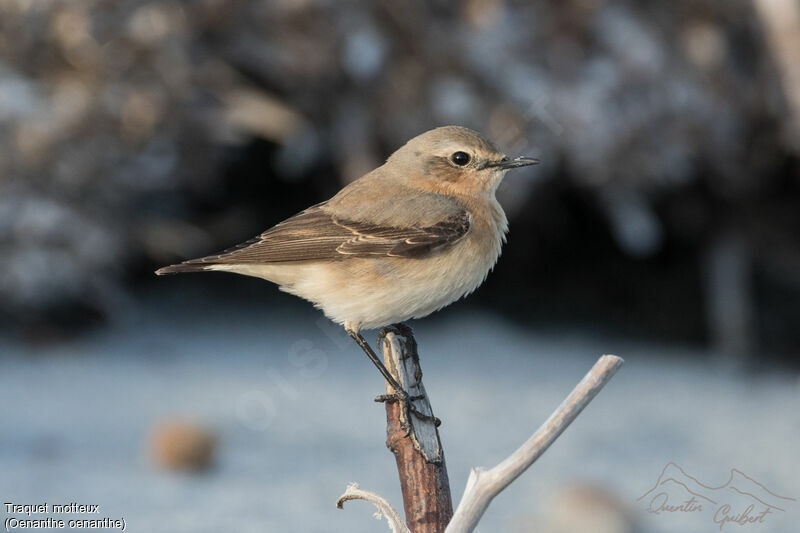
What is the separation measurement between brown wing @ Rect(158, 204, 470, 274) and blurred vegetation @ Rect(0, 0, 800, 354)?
2423mm

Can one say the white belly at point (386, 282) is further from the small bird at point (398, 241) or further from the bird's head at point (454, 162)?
the bird's head at point (454, 162)

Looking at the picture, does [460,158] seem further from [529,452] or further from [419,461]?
[529,452]

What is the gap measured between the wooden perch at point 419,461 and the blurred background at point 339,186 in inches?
87.6

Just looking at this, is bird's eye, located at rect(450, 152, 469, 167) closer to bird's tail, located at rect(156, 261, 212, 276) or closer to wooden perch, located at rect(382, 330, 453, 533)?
wooden perch, located at rect(382, 330, 453, 533)

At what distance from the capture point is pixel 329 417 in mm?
5664

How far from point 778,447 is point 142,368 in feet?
12.3

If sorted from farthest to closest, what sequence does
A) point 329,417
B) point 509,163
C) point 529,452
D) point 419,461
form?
1. point 329,417
2. point 509,163
3. point 419,461
4. point 529,452

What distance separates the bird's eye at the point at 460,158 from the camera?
2971 mm

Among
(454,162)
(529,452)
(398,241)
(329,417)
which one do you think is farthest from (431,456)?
(329,417)

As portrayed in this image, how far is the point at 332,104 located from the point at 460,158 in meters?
2.99

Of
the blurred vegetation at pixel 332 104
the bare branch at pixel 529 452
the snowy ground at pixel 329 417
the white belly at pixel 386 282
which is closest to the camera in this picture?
the bare branch at pixel 529 452

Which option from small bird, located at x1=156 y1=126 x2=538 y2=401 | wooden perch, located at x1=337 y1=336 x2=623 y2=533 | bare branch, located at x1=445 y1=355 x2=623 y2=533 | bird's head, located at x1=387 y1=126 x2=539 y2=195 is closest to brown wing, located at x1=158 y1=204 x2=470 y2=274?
small bird, located at x1=156 y1=126 x2=538 y2=401

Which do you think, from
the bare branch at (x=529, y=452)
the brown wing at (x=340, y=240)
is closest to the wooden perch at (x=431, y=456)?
the bare branch at (x=529, y=452)

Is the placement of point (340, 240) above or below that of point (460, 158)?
below
